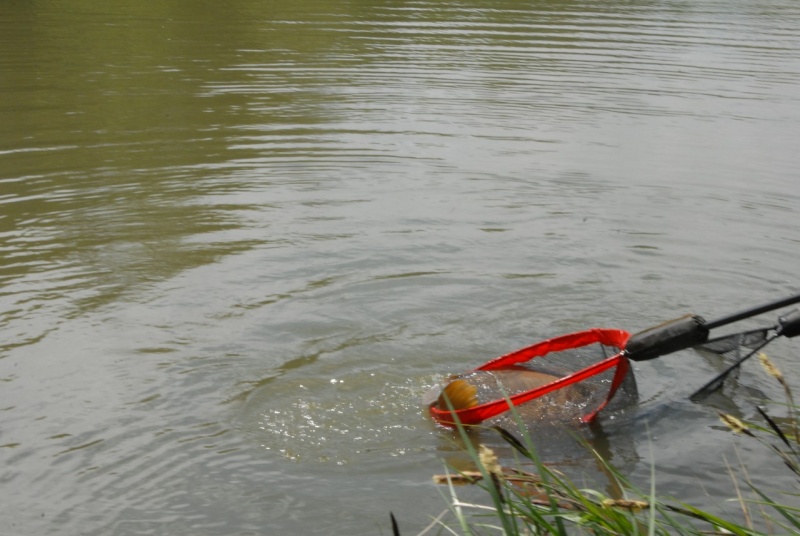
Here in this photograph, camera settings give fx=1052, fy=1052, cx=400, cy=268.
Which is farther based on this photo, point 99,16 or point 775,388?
point 99,16

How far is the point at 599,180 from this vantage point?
9695 mm

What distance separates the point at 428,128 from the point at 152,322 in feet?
18.5

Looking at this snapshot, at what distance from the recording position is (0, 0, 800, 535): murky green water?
5023 mm

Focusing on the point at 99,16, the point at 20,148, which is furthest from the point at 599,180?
the point at 99,16

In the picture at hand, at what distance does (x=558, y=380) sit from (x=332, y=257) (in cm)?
304

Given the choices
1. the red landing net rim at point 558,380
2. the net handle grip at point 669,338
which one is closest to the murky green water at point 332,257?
the red landing net rim at point 558,380

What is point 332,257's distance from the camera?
25.1 ft

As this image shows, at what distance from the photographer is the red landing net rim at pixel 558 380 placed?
4941mm

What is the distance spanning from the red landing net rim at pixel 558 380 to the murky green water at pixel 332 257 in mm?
168

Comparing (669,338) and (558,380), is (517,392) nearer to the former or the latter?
Answer: (558,380)

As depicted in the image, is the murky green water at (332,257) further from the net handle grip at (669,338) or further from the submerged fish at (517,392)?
the net handle grip at (669,338)

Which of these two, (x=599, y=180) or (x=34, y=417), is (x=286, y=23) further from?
(x=34, y=417)

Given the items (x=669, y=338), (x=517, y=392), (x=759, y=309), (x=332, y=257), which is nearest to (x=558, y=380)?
(x=517, y=392)

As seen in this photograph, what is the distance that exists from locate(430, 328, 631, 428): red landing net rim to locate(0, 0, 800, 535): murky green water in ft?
0.55
